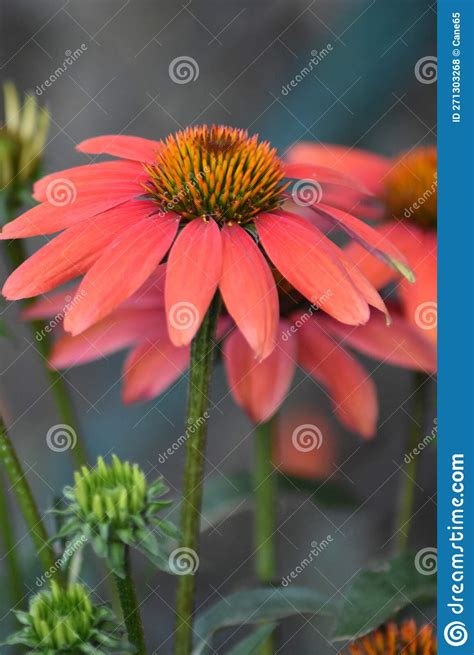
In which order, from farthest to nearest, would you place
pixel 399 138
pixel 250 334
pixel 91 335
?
pixel 399 138 < pixel 91 335 < pixel 250 334

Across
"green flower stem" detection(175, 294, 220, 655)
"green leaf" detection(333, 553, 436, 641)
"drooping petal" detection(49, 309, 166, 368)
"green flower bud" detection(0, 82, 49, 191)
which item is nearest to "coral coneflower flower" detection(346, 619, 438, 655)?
"green leaf" detection(333, 553, 436, 641)

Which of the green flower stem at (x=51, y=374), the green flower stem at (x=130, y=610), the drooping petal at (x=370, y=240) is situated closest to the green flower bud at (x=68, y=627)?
the green flower stem at (x=130, y=610)

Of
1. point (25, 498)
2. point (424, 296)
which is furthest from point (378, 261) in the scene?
point (25, 498)

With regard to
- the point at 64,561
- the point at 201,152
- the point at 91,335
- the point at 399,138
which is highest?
the point at 399,138

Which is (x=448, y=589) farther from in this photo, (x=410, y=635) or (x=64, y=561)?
(x=64, y=561)

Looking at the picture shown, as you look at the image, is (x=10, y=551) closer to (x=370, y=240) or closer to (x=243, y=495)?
(x=243, y=495)

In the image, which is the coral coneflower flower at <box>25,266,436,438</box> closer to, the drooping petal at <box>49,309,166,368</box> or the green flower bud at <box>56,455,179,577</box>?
the drooping petal at <box>49,309,166,368</box>

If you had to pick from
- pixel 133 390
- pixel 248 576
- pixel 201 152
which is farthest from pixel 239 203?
pixel 248 576

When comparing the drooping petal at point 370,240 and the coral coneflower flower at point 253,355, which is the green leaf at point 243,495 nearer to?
the coral coneflower flower at point 253,355
